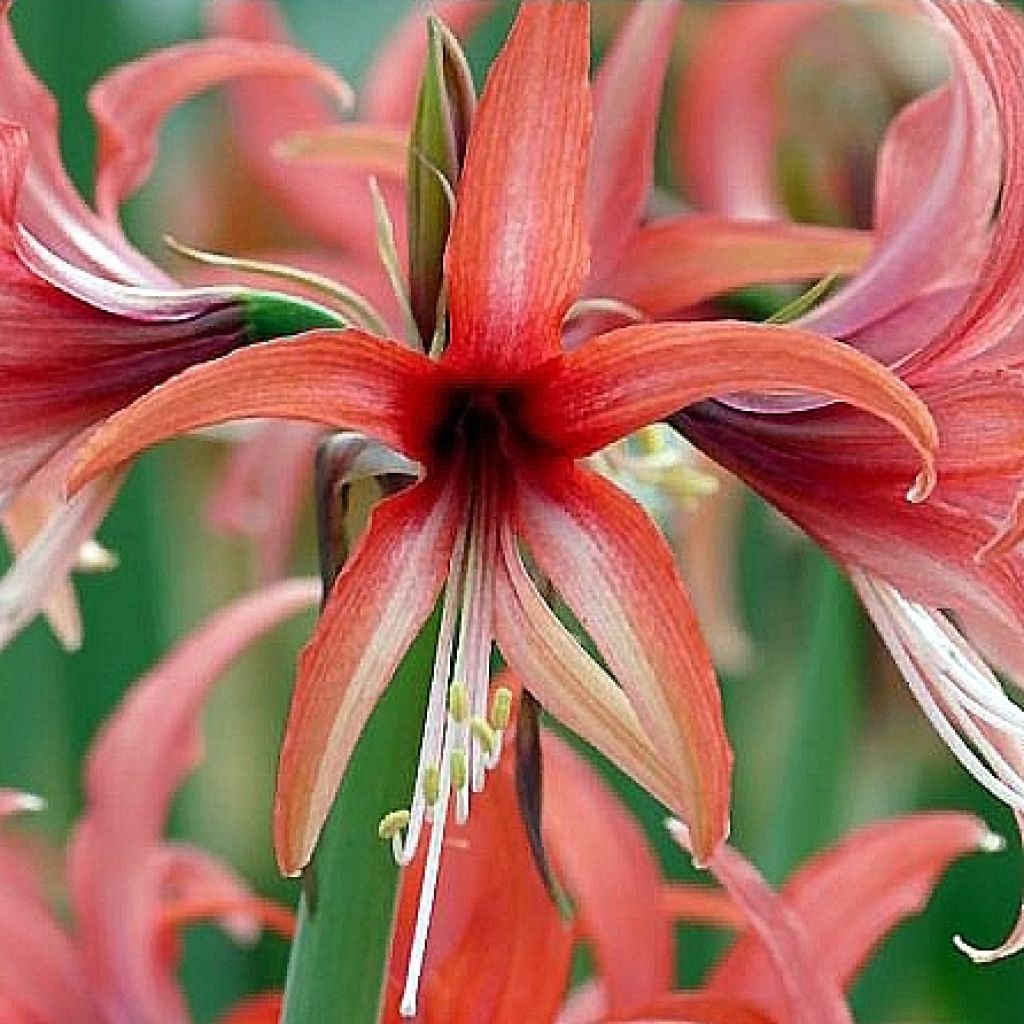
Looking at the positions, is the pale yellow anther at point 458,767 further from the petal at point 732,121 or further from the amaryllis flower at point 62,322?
the petal at point 732,121

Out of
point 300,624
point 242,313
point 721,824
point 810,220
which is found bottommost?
point 721,824

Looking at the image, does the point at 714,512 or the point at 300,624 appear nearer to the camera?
the point at 714,512

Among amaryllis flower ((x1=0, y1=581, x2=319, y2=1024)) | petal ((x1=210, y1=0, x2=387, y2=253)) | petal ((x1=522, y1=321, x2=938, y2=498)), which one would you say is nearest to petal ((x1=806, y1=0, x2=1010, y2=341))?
petal ((x1=522, y1=321, x2=938, y2=498))

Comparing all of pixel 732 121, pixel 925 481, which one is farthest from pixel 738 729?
pixel 925 481

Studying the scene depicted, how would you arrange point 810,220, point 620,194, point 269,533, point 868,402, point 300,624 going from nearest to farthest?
point 868,402 → point 620,194 → point 269,533 → point 810,220 → point 300,624

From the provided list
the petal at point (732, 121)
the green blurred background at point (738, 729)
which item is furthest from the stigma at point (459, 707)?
the petal at point (732, 121)

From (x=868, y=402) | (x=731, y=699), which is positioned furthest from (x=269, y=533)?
(x=868, y=402)

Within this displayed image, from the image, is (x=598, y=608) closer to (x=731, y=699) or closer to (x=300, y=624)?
(x=731, y=699)
